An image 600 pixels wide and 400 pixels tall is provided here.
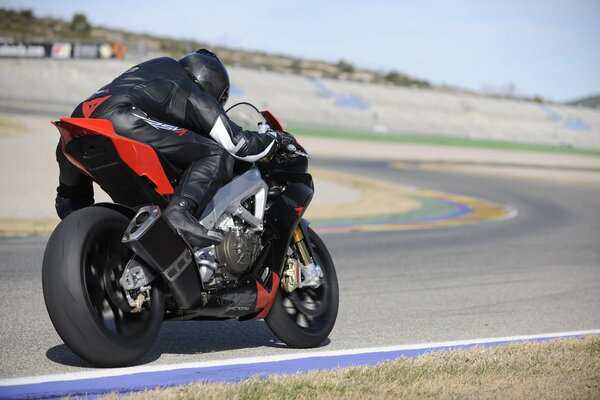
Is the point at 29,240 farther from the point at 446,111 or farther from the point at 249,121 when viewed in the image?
the point at 446,111

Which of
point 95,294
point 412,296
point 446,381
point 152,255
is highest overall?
point 152,255

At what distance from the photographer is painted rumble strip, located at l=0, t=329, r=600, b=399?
12.2ft

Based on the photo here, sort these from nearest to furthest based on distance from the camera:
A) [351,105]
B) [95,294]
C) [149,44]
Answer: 1. [95,294]
2. [351,105]
3. [149,44]

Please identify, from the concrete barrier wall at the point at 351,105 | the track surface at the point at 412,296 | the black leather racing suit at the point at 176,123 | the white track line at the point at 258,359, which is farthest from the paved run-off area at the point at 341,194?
the concrete barrier wall at the point at 351,105

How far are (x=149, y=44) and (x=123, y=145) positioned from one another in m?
92.2

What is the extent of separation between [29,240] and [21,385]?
5620 millimetres

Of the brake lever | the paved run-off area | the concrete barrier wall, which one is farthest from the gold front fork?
the concrete barrier wall

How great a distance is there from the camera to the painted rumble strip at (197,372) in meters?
3.72

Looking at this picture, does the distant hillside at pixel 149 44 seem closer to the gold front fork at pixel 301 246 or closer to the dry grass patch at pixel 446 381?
the gold front fork at pixel 301 246

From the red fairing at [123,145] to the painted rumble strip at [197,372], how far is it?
3.08 ft

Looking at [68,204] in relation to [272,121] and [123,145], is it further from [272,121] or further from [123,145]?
[272,121]

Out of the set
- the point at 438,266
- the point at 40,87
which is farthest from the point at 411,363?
the point at 40,87

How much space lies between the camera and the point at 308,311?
17.2 ft

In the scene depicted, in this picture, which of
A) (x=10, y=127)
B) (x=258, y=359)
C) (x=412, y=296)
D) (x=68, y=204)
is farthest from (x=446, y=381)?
(x=10, y=127)
